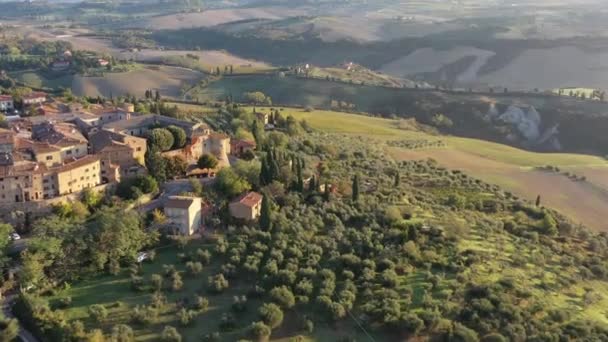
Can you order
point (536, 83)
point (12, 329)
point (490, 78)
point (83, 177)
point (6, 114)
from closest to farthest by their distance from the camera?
point (12, 329) → point (83, 177) → point (6, 114) → point (536, 83) → point (490, 78)

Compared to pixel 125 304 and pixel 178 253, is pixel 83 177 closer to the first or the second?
pixel 178 253

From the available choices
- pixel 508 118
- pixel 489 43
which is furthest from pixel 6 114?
pixel 489 43

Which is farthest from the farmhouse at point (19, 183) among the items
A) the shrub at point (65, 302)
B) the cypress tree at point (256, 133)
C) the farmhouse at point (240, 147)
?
the cypress tree at point (256, 133)

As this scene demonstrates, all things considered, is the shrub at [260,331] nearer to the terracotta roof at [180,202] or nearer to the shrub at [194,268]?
the shrub at [194,268]

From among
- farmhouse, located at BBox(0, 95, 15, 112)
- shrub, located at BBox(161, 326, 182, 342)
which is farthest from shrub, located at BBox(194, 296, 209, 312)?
farmhouse, located at BBox(0, 95, 15, 112)

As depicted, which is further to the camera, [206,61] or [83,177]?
[206,61]

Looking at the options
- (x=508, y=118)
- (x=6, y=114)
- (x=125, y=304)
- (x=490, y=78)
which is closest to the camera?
(x=125, y=304)

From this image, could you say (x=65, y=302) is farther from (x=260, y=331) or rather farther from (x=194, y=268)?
(x=260, y=331)
